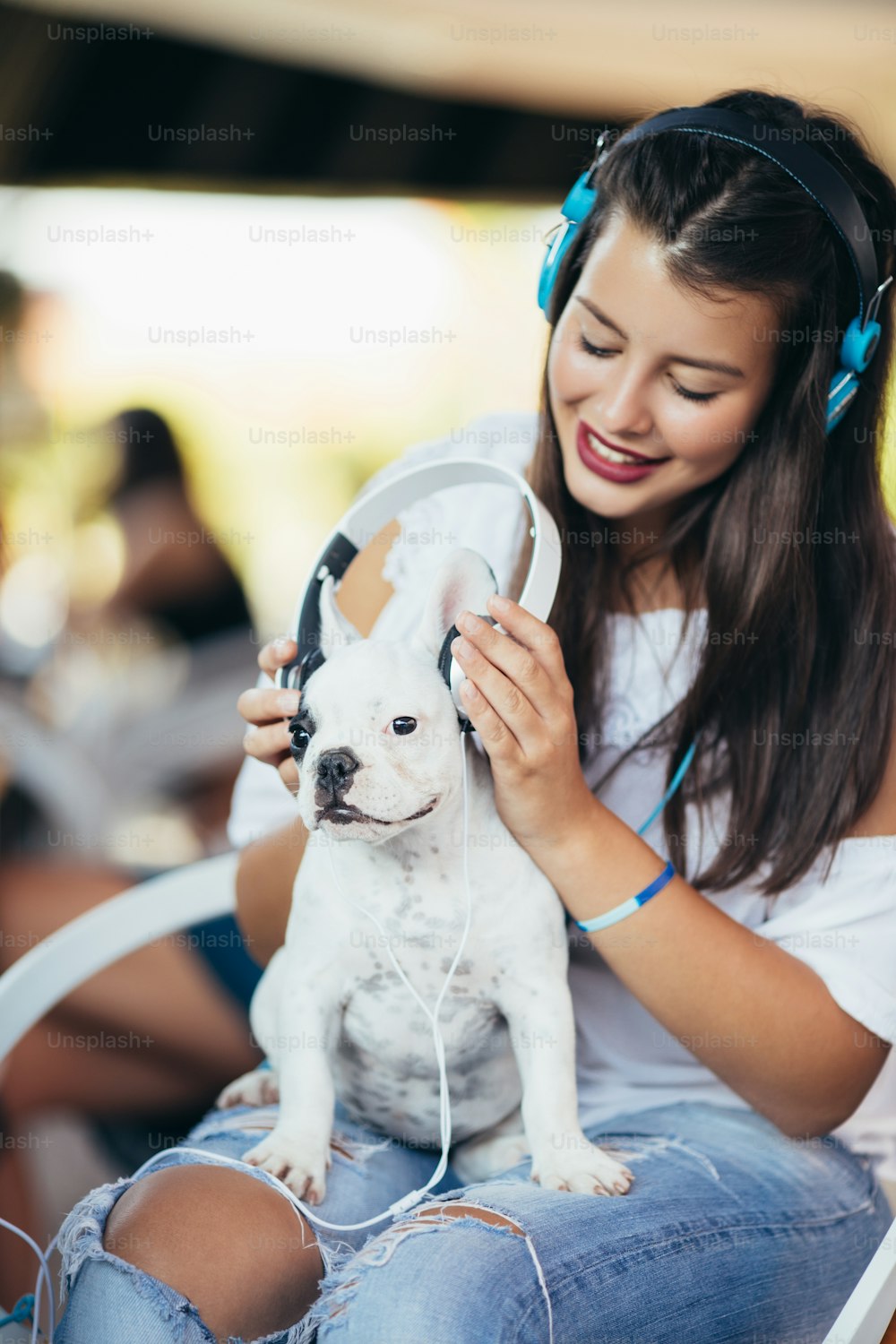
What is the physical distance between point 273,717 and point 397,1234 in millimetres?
386

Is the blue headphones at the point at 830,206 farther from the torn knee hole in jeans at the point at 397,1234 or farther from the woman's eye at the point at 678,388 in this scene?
the torn knee hole in jeans at the point at 397,1234

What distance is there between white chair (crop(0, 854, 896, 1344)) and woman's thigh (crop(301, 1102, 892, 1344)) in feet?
0.33

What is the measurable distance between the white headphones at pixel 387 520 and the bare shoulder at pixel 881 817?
386mm

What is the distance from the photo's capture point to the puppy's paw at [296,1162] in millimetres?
842

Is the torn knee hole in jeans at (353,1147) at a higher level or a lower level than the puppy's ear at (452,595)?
lower

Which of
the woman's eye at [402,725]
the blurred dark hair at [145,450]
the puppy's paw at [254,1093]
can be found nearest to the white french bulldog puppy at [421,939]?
the woman's eye at [402,725]

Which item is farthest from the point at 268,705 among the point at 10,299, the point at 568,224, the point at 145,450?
the point at 10,299

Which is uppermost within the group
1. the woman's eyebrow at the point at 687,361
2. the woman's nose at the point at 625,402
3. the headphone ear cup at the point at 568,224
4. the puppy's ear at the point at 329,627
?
the headphone ear cup at the point at 568,224

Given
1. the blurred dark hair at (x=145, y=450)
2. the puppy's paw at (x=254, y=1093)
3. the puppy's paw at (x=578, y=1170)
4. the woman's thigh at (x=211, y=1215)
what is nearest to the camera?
the woman's thigh at (x=211, y=1215)

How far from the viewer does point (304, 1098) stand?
848mm

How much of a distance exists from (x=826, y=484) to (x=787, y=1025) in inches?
20.1

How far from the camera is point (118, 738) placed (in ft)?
9.31

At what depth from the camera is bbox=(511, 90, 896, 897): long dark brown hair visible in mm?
979

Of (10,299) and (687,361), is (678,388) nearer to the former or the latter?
(687,361)
